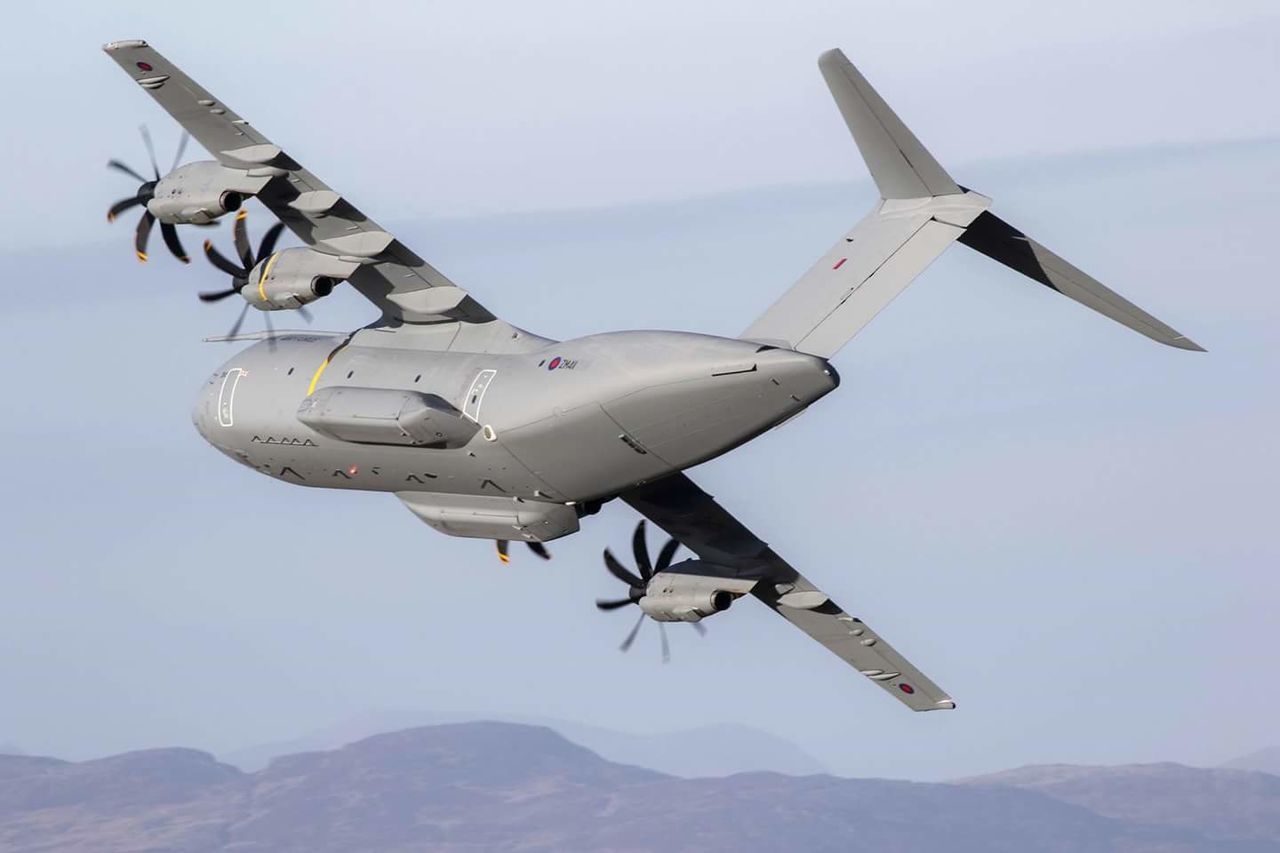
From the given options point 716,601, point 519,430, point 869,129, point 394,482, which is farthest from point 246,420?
point 869,129

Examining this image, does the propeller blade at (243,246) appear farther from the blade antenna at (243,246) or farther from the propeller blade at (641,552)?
the propeller blade at (641,552)

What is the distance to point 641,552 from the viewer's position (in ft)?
149

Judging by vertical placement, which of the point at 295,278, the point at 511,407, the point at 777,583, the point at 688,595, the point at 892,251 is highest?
the point at 295,278

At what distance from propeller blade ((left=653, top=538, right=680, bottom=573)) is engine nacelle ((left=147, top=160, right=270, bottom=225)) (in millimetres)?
11018

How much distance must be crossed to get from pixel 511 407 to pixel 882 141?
7.55 meters

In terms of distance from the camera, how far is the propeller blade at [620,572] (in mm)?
45188

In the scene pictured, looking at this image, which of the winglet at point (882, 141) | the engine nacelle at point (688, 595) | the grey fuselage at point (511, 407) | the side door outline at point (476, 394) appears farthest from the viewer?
the engine nacelle at point (688, 595)

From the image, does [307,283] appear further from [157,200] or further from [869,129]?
[869,129]

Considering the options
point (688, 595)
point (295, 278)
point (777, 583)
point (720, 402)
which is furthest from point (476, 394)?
point (777, 583)

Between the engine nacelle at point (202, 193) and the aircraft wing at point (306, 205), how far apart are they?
0.21m

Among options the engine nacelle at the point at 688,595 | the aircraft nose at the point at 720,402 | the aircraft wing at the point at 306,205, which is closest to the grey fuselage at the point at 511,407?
the aircraft nose at the point at 720,402

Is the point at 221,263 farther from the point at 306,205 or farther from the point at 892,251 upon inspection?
the point at 892,251

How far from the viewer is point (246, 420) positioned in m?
42.2

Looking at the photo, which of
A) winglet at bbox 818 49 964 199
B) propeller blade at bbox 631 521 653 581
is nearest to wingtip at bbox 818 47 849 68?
winglet at bbox 818 49 964 199
